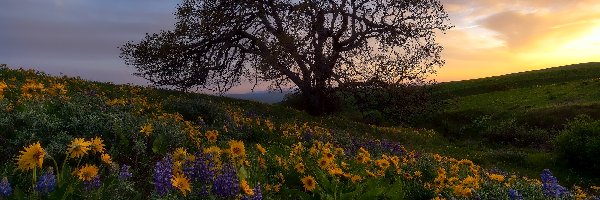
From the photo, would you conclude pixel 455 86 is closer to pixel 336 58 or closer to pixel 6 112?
pixel 336 58

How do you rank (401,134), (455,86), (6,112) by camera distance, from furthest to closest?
1. (455,86)
2. (401,134)
3. (6,112)

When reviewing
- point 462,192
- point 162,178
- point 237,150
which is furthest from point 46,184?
point 462,192

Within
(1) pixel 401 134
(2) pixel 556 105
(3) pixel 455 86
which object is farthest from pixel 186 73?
(3) pixel 455 86

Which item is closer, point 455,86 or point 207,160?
point 207,160

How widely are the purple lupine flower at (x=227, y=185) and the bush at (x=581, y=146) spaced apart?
19322mm

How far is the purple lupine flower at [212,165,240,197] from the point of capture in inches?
147

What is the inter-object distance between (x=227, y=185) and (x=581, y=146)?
66.0ft

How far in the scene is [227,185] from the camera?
3.73 m

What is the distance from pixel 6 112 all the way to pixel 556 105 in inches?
1343

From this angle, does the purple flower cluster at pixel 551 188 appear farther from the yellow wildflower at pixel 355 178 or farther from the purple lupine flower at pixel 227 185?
the purple lupine flower at pixel 227 185

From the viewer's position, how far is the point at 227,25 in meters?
26.7

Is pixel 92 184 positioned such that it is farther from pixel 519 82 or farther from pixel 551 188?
pixel 519 82

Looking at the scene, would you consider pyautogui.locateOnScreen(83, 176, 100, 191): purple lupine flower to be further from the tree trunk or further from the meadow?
the tree trunk

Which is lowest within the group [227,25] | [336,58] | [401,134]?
[401,134]
